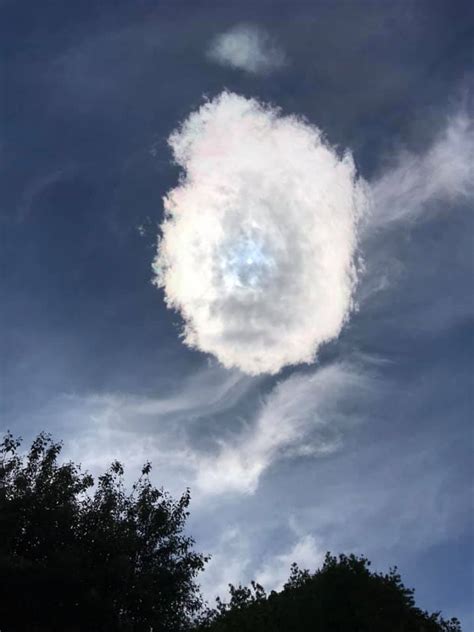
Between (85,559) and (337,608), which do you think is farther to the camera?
(337,608)

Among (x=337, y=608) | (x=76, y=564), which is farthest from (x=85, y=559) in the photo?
(x=337, y=608)

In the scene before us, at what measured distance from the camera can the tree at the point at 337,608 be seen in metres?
50.8

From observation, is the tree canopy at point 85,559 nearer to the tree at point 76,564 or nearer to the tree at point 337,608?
the tree at point 76,564

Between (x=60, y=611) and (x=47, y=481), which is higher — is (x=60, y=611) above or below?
below

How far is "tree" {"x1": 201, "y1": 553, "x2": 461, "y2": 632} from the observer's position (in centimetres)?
5078

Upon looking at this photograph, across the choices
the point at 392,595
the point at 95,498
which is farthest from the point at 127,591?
the point at 392,595

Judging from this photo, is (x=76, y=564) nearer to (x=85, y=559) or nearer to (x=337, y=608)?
(x=85, y=559)

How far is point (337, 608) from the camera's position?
5212 centimetres

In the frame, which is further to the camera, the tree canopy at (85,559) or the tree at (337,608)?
the tree at (337,608)

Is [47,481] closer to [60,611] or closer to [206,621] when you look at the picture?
[60,611]

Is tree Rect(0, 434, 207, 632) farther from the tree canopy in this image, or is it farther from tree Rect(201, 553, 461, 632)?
tree Rect(201, 553, 461, 632)

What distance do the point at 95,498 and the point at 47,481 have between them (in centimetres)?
399

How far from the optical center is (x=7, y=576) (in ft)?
108

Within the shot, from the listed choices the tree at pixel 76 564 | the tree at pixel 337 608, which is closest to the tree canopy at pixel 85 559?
the tree at pixel 76 564
